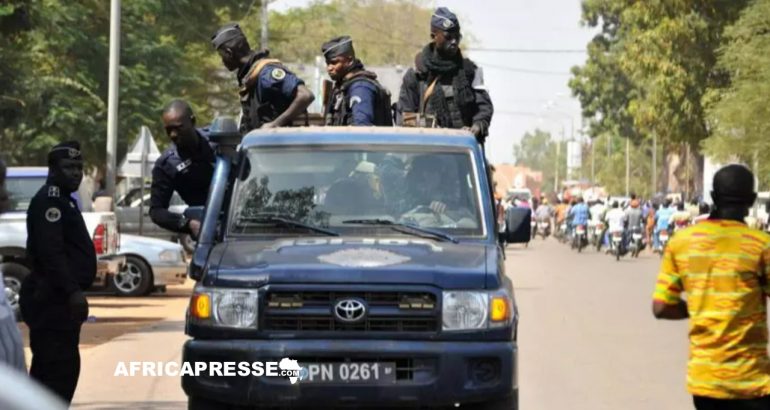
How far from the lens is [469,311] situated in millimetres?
8938

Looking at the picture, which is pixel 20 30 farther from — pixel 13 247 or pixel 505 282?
pixel 505 282

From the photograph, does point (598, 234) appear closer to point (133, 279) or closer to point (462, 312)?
point (133, 279)

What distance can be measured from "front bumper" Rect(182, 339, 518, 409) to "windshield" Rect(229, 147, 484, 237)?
1127 millimetres

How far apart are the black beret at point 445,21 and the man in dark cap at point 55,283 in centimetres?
413

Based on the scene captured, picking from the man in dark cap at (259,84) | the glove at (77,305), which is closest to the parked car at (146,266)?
the man in dark cap at (259,84)

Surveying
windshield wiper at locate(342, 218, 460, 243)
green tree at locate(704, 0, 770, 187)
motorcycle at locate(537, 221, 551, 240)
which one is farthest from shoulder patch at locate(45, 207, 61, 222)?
motorcycle at locate(537, 221, 551, 240)

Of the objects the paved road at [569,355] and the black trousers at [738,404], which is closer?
the black trousers at [738,404]

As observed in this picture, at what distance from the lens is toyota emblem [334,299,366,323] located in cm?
891

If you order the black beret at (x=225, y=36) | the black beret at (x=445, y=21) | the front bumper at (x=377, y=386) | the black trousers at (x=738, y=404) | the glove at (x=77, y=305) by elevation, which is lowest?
the front bumper at (x=377, y=386)

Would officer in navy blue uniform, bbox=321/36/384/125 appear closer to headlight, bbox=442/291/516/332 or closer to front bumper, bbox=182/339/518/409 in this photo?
headlight, bbox=442/291/516/332

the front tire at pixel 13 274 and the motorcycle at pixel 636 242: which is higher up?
the front tire at pixel 13 274

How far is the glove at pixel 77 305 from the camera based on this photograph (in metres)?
9.32

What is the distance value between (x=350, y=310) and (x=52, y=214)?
5.42 feet

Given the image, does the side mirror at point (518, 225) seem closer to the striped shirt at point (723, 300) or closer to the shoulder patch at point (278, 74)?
the shoulder patch at point (278, 74)
